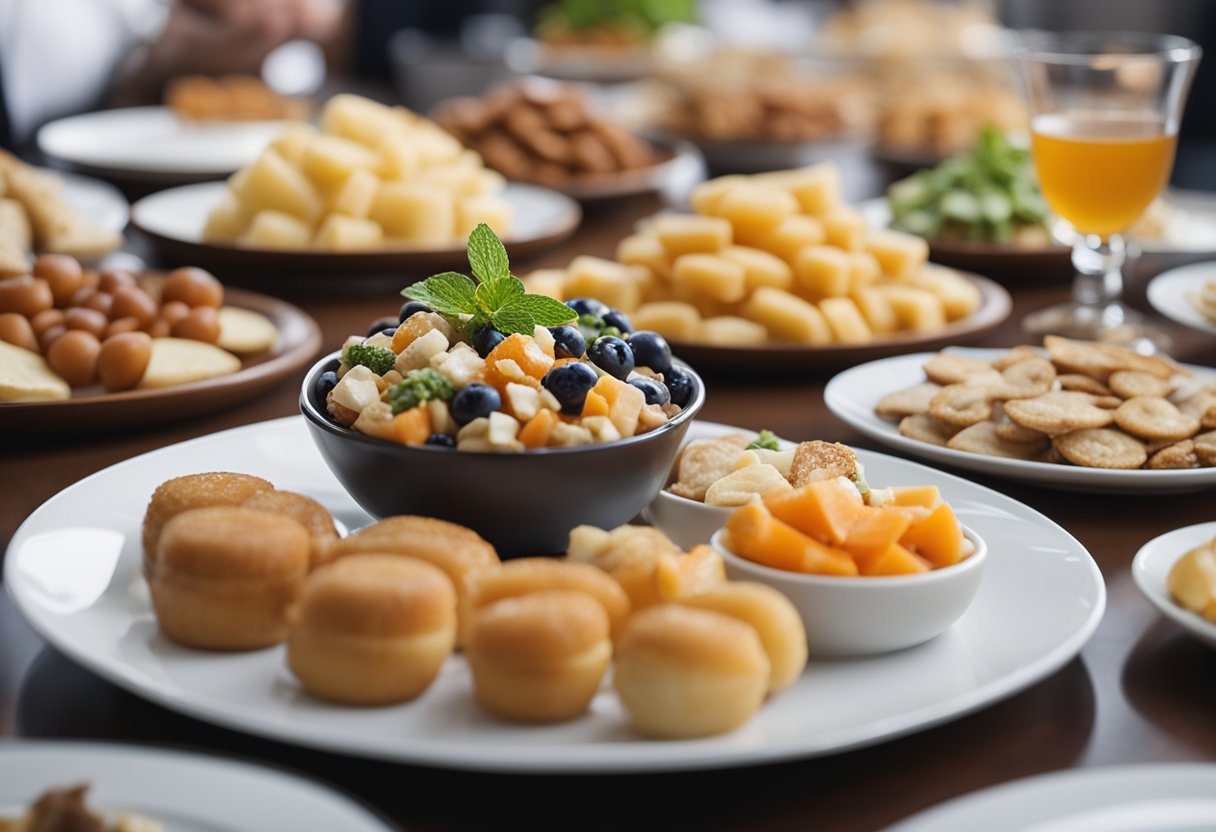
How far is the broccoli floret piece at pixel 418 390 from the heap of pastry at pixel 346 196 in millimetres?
1154

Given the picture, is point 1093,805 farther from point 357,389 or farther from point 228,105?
point 228,105

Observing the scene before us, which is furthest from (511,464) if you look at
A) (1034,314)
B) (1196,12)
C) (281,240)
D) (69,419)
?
(1196,12)

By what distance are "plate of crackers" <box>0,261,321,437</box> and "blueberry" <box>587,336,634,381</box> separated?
584 mm

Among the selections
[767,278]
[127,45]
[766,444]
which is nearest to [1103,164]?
[767,278]

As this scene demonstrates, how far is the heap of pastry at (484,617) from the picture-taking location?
0.92 metres

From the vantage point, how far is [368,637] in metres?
0.94

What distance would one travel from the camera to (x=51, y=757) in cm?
83

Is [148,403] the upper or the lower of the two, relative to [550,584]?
lower

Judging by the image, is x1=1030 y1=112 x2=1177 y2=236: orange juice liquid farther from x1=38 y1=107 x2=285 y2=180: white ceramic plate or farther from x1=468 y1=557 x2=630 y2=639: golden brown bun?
x1=38 y1=107 x2=285 y2=180: white ceramic plate

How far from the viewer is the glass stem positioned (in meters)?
2.23

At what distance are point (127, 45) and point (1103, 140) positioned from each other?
442cm

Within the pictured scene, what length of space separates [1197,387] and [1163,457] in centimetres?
19

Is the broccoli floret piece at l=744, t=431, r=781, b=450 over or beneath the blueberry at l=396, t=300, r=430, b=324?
beneath

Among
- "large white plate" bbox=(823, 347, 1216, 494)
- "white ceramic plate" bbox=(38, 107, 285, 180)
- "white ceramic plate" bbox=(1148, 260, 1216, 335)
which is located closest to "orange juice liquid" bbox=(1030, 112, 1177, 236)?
"white ceramic plate" bbox=(1148, 260, 1216, 335)
